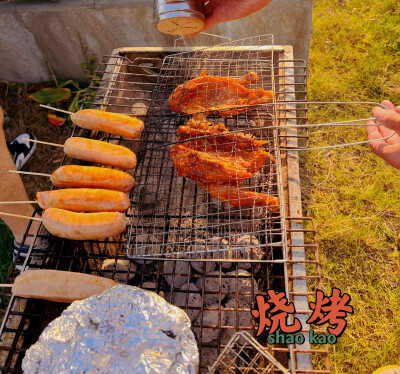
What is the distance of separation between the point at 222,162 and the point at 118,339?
1.65m

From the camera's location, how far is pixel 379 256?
373 cm

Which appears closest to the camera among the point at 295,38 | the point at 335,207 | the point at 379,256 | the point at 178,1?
the point at 178,1

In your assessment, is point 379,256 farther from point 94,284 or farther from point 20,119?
point 20,119

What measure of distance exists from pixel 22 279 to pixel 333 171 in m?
3.70

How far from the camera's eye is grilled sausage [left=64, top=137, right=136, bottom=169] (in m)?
3.07

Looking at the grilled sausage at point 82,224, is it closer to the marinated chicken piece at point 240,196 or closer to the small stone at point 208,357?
the marinated chicken piece at point 240,196

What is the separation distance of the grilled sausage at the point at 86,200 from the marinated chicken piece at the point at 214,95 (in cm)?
119

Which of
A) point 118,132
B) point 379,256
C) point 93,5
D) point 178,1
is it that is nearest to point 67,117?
point 93,5

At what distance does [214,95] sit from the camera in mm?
3510

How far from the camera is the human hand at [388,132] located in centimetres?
243

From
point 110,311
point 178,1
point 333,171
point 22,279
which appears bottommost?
point 110,311

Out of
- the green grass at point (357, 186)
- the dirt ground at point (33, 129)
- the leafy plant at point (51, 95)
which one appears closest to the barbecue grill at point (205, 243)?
the green grass at point (357, 186)

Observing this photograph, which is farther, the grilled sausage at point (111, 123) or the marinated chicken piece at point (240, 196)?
the grilled sausage at point (111, 123)

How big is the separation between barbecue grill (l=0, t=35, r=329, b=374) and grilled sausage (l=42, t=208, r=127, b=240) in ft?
0.57
